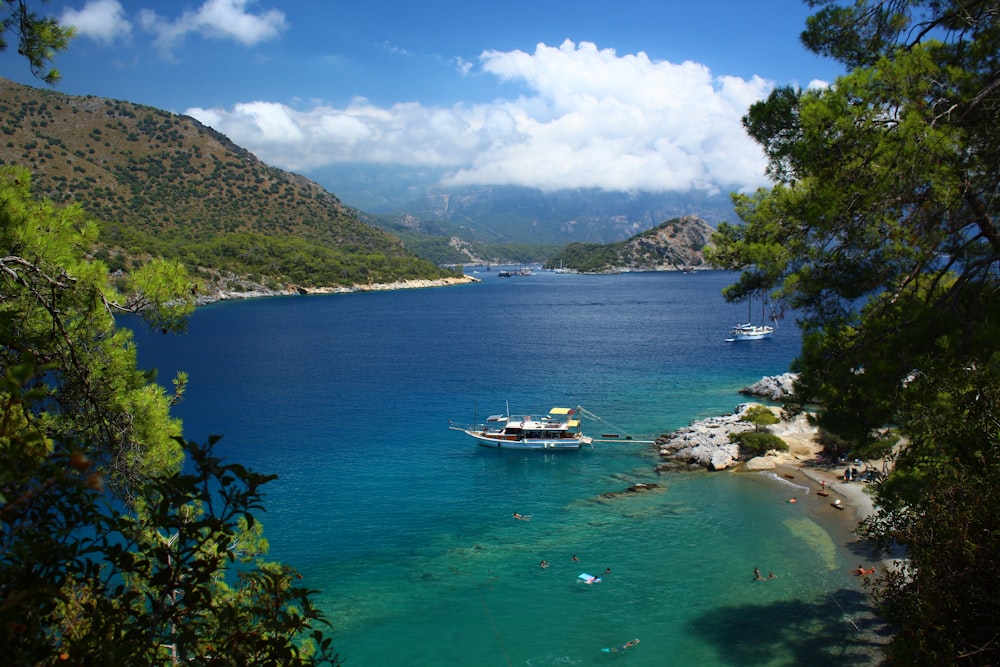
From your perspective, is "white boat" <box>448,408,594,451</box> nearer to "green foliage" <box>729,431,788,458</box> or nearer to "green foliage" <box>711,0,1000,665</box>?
"green foliage" <box>729,431,788,458</box>

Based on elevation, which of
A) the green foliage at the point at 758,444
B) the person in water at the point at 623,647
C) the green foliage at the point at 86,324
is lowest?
the person in water at the point at 623,647

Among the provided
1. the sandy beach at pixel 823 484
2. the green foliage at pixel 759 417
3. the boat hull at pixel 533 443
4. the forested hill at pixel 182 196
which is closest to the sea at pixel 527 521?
the sandy beach at pixel 823 484

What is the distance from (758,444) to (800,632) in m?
16.8

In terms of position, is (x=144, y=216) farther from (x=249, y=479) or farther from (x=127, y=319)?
(x=249, y=479)

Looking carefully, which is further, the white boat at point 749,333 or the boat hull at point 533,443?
the white boat at point 749,333

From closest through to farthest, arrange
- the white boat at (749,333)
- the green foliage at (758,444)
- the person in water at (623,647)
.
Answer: the person in water at (623,647)
the green foliage at (758,444)
the white boat at (749,333)

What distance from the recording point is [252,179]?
176 meters

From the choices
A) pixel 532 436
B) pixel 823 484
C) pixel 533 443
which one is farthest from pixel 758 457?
pixel 532 436

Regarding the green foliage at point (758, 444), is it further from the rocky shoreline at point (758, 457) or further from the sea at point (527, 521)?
the sea at point (527, 521)

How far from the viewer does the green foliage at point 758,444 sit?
3334 cm

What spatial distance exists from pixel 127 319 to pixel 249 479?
98.9m

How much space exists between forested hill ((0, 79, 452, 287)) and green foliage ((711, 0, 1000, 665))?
10654cm

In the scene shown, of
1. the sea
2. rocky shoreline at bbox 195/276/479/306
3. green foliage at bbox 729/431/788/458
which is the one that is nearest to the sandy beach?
the sea

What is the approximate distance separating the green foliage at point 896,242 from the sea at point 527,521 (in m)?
7.75
